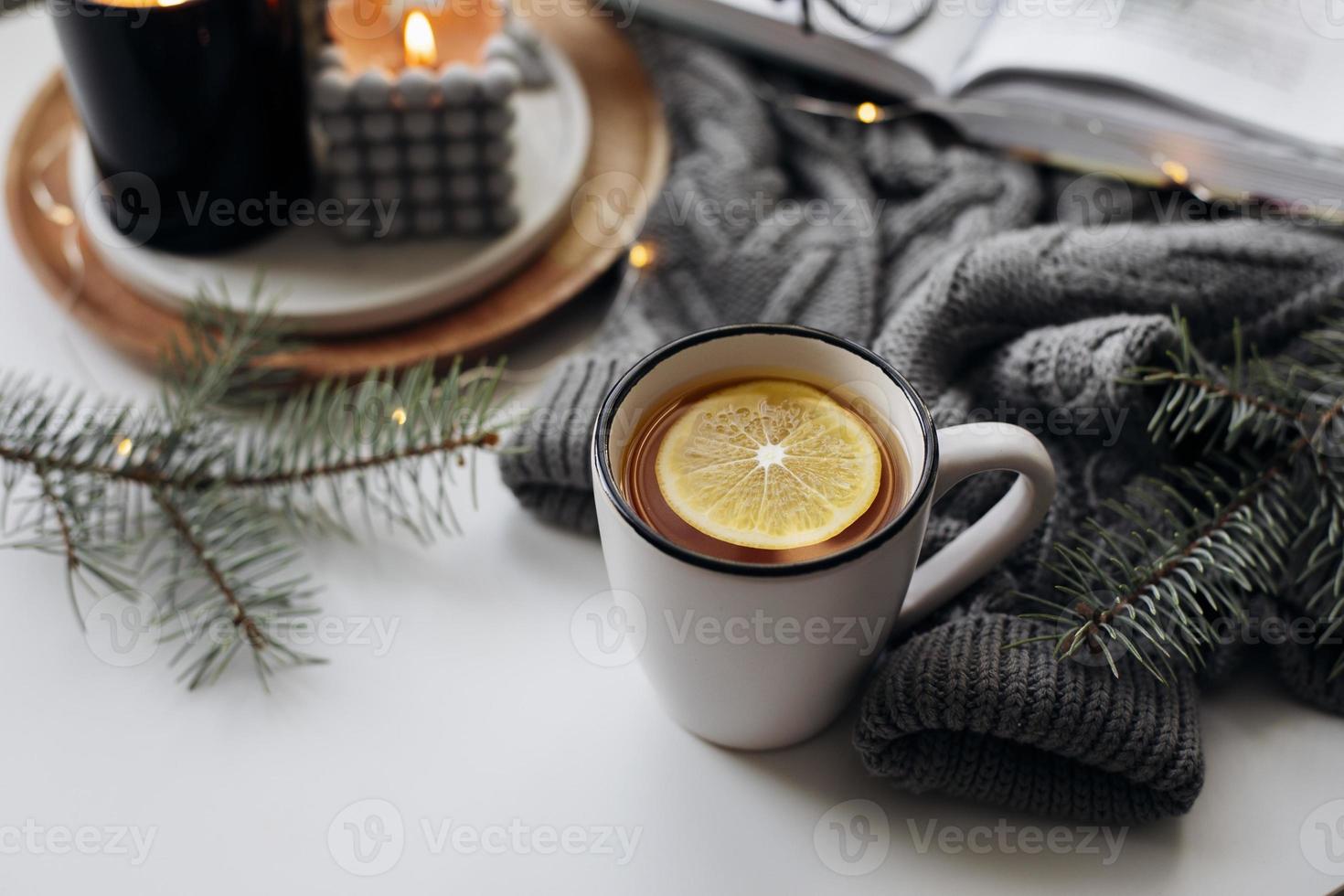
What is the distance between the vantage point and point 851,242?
30.3 inches

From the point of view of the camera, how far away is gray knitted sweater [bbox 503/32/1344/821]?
55 cm

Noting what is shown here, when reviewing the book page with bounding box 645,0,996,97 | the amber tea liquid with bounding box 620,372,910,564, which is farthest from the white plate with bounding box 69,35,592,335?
the amber tea liquid with bounding box 620,372,910,564

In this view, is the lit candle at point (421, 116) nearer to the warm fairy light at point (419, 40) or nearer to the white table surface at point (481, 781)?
the warm fairy light at point (419, 40)

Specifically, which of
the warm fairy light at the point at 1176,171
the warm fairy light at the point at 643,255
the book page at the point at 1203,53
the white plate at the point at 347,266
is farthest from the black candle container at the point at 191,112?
the warm fairy light at the point at 1176,171

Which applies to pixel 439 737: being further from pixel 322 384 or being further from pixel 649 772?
pixel 322 384

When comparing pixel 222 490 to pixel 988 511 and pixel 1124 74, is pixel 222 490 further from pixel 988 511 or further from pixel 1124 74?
pixel 1124 74

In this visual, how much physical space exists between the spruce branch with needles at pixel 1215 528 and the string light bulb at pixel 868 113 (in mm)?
330

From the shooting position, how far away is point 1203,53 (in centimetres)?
83

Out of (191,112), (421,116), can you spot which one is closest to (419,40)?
(421,116)

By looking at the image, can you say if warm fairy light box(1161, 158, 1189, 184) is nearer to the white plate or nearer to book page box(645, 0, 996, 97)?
book page box(645, 0, 996, 97)

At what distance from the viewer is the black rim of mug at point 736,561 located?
0.47m

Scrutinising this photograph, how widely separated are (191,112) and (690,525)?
17.7 inches

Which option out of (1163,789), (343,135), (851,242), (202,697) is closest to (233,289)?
(343,135)

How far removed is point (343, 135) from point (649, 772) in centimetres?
46
